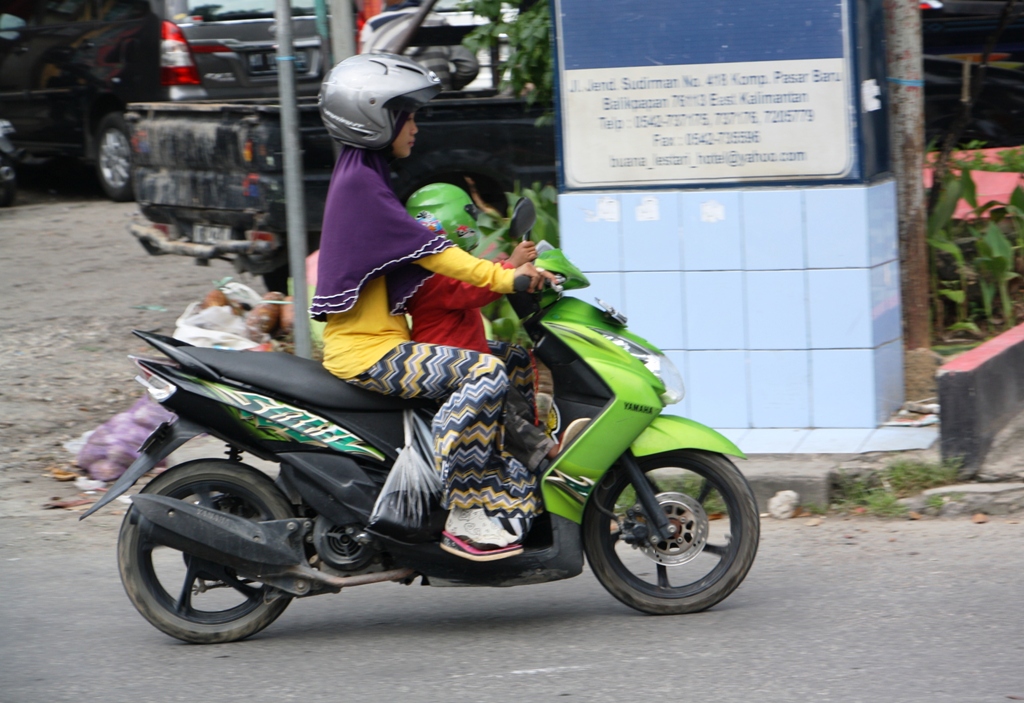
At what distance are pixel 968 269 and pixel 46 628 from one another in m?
5.03

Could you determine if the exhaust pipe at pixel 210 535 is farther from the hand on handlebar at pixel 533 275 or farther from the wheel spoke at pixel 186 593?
the hand on handlebar at pixel 533 275

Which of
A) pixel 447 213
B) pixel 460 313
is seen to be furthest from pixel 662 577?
pixel 447 213

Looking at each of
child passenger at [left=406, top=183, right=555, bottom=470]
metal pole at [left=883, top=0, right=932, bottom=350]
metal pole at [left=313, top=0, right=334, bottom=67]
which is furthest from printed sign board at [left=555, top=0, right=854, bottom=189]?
child passenger at [left=406, top=183, right=555, bottom=470]

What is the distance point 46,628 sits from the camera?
4.50 metres

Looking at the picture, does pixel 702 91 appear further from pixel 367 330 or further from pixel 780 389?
pixel 367 330

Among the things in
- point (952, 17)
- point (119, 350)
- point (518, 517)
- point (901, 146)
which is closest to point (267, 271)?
point (119, 350)

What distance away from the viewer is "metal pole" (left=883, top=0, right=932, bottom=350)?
248 inches

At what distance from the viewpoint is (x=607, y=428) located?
4.15 meters

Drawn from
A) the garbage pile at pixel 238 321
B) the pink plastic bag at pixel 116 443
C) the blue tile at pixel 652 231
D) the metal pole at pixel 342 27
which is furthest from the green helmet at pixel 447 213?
the garbage pile at pixel 238 321

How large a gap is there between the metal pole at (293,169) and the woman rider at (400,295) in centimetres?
226

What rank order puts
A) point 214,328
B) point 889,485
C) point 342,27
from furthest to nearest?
point 214,328
point 342,27
point 889,485

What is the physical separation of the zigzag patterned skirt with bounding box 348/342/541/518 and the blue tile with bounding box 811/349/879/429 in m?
2.29

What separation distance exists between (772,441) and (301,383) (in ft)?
8.46

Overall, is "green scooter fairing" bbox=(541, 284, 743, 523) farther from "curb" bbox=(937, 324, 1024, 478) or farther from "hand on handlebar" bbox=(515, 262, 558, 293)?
"curb" bbox=(937, 324, 1024, 478)
